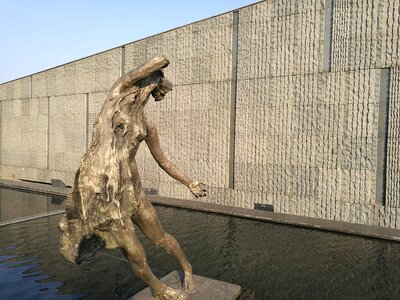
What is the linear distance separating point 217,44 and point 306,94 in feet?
11.1

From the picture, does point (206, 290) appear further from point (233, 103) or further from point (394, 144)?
point (233, 103)

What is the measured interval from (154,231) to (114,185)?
2.82ft

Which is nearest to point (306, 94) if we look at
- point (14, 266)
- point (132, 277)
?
point (132, 277)

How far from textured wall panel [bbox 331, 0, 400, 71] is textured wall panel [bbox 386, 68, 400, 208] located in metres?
0.54

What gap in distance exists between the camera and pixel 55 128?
14.7 metres

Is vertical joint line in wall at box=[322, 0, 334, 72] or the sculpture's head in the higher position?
vertical joint line in wall at box=[322, 0, 334, 72]

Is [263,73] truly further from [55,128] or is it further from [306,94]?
[55,128]

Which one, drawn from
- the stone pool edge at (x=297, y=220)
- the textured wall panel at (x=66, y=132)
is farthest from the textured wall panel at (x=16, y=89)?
the stone pool edge at (x=297, y=220)

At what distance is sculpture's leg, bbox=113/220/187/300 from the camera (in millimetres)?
2500

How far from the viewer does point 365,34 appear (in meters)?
7.56

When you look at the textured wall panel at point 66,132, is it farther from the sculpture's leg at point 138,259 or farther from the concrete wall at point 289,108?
the sculpture's leg at point 138,259

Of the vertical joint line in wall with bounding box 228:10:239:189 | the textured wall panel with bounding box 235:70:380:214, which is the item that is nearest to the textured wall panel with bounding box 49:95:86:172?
the vertical joint line in wall with bounding box 228:10:239:189

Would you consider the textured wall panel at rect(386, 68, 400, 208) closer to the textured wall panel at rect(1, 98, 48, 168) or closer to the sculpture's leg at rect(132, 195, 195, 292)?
the sculpture's leg at rect(132, 195, 195, 292)

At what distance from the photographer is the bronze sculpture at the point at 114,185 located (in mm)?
2363
